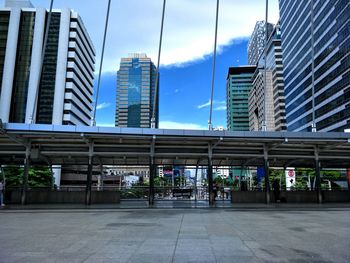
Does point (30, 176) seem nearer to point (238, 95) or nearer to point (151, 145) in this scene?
point (151, 145)

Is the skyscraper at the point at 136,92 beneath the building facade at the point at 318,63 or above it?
beneath

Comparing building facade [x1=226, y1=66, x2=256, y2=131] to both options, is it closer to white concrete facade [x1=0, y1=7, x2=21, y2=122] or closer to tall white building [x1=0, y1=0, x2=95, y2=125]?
tall white building [x1=0, y1=0, x2=95, y2=125]

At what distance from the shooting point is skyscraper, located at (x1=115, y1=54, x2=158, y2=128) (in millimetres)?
44375

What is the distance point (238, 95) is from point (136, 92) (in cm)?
8344

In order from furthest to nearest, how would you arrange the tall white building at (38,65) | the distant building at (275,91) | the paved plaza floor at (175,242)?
the distant building at (275,91), the tall white building at (38,65), the paved plaza floor at (175,242)

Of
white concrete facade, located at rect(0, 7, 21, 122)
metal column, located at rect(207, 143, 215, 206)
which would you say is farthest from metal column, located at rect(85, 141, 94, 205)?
white concrete facade, located at rect(0, 7, 21, 122)

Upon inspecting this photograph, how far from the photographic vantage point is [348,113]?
3233 inches

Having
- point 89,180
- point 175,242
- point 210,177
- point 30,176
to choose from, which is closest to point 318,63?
point 30,176

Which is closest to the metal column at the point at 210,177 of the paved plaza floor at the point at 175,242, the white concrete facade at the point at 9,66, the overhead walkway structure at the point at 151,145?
the overhead walkway structure at the point at 151,145

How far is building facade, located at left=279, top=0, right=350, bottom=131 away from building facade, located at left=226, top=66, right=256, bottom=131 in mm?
17623

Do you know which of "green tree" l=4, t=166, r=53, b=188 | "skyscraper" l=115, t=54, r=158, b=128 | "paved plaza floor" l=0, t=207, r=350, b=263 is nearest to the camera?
"paved plaza floor" l=0, t=207, r=350, b=263

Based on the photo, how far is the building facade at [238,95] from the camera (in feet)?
395

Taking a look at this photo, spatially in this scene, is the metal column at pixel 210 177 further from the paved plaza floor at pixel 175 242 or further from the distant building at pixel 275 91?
the distant building at pixel 275 91

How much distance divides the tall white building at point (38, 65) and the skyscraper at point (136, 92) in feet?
115
